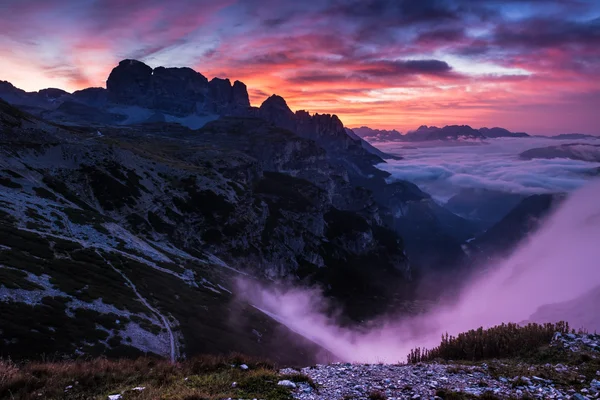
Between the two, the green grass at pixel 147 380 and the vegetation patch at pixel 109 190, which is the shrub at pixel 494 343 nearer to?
the green grass at pixel 147 380

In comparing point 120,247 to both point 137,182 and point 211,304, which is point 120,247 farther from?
point 137,182

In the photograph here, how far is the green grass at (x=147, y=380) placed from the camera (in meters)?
15.5

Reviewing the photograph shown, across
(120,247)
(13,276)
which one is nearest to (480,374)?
(13,276)

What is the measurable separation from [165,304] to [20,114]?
439ft

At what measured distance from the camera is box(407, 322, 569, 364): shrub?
2556 centimetres

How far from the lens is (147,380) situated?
18266 mm

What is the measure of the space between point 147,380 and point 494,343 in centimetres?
2504

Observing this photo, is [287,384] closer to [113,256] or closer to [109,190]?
[113,256]

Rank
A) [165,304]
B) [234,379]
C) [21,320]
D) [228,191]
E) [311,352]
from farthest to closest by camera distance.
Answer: [228,191]
[311,352]
[165,304]
[21,320]
[234,379]

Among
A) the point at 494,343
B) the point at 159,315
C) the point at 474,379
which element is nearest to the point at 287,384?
the point at 474,379

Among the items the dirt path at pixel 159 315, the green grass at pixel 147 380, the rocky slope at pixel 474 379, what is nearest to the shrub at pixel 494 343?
the rocky slope at pixel 474 379

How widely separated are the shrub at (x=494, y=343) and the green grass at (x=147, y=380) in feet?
51.1

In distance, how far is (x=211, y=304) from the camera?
8206 cm

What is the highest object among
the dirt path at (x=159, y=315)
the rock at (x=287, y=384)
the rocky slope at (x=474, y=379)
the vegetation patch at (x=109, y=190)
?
the vegetation patch at (x=109, y=190)
